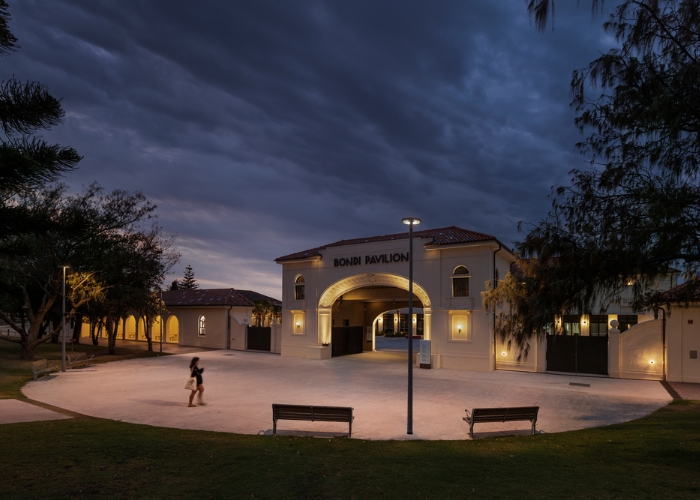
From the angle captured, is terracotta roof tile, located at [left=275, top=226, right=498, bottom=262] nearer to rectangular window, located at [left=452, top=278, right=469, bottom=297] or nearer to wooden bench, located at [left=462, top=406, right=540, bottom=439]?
rectangular window, located at [left=452, top=278, right=469, bottom=297]

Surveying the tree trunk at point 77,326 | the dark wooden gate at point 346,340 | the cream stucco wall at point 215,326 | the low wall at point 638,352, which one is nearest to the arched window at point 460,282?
the low wall at point 638,352

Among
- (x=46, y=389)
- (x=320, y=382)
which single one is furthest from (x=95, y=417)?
(x=320, y=382)

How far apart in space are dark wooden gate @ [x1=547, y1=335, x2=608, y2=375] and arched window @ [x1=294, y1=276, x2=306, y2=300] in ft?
52.4

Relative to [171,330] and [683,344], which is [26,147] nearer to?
[683,344]

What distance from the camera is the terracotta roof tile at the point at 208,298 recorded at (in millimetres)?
39341

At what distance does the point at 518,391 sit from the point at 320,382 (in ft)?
27.0

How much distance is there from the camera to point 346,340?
3406cm

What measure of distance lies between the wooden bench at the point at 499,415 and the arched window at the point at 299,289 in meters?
21.9

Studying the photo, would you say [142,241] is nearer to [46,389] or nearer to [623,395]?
[46,389]

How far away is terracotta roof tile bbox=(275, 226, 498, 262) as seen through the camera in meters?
26.1

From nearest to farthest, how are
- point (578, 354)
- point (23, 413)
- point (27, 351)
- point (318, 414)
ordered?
point (318, 414) → point (23, 413) → point (578, 354) → point (27, 351)

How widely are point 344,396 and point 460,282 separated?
1185 cm

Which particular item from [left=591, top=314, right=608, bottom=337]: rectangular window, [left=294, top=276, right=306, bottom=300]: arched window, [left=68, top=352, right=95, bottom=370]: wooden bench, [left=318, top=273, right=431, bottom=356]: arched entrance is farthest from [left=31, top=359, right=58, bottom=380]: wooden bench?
[left=591, top=314, right=608, bottom=337]: rectangular window

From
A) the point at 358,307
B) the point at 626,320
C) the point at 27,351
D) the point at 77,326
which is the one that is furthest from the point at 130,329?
the point at 626,320
